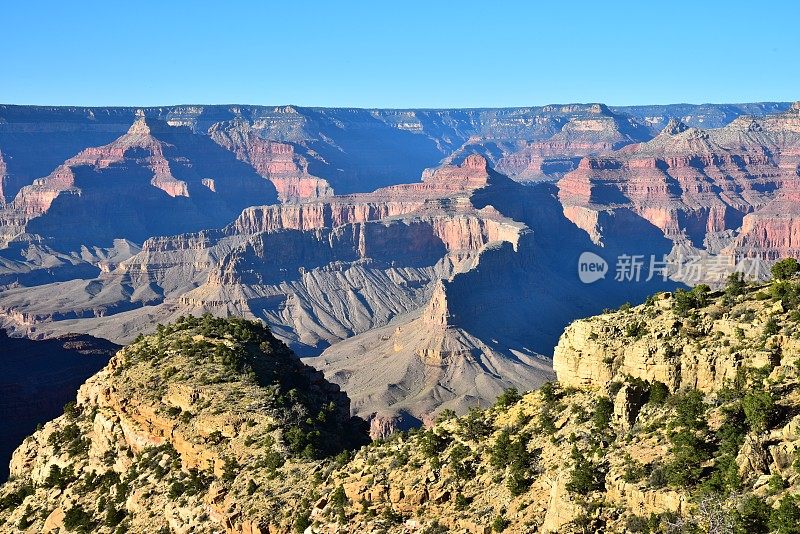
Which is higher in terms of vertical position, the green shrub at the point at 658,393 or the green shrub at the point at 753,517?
the green shrub at the point at 658,393

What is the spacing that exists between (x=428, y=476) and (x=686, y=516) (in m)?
10.1

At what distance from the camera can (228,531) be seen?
33.8m

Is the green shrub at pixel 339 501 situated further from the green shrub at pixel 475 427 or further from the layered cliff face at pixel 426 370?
the layered cliff face at pixel 426 370

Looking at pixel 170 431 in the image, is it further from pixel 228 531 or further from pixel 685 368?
pixel 685 368

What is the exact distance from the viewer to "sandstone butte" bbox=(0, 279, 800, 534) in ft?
79.3

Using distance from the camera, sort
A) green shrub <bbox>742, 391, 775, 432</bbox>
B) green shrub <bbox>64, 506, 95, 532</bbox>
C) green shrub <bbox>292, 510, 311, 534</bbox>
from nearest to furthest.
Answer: green shrub <bbox>742, 391, 775, 432</bbox>, green shrub <bbox>292, 510, 311, 534</bbox>, green shrub <bbox>64, 506, 95, 532</bbox>

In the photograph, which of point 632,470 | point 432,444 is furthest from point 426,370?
point 632,470

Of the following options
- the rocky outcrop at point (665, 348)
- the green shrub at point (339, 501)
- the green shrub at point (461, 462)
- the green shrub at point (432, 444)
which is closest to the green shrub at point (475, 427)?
the green shrub at point (432, 444)

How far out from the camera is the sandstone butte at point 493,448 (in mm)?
24156

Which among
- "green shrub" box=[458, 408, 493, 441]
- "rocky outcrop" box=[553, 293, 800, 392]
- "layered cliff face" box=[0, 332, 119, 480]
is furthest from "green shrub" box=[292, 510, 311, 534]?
"layered cliff face" box=[0, 332, 119, 480]

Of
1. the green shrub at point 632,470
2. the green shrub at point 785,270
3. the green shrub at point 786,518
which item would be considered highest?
the green shrub at point 785,270

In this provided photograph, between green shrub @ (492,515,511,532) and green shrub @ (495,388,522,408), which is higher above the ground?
green shrub @ (495,388,522,408)

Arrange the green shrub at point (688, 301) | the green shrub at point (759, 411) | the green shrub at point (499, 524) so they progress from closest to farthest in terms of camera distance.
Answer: the green shrub at point (759, 411), the green shrub at point (499, 524), the green shrub at point (688, 301)

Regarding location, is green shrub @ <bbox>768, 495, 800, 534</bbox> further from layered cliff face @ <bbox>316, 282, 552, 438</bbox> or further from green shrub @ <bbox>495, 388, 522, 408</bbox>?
layered cliff face @ <bbox>316, 282, 552, 438</bbox>
